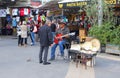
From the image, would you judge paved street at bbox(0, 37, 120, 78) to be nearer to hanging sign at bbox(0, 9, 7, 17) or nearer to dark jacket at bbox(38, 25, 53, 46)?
dark jacket at bbox(38, 25, 53, 46)

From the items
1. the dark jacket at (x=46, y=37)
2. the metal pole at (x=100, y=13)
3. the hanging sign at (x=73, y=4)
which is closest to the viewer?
the dark jacket at (x=46, y=37)

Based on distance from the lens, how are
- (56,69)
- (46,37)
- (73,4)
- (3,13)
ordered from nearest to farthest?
(56,69) → (46,37) → (73,4) → (3,13)

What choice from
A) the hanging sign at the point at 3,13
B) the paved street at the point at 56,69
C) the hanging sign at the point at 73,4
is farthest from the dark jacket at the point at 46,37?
the hanging sign at the point at 3,13

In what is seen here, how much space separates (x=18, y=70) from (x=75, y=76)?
2.14 m

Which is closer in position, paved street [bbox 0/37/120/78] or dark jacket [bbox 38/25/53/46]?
paved street [bbox 0/37/120/78]

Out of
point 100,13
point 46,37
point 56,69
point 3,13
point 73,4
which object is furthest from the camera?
point 3,13

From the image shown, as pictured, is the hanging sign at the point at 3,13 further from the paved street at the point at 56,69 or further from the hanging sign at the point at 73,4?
the paved street at the point at 56,69

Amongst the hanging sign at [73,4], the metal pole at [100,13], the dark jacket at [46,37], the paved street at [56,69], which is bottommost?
the paved street at [56,69]

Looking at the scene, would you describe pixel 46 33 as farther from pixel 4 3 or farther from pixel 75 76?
pixel 4 3

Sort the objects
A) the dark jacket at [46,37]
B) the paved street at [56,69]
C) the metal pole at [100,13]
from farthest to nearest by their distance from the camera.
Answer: the metal pole at [100,13] < the dark jacket at [46,37] < the paved street at [56,69]

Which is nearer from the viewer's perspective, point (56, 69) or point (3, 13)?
point (56, 69)

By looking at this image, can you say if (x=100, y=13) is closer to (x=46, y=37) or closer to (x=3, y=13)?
(x=46, y=37)

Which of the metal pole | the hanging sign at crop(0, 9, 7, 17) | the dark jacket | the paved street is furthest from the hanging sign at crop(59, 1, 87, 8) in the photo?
the hanging sign at crop(0, 9, 7, 17)

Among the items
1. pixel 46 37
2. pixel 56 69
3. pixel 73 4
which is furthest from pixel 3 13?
pixel 56 69
